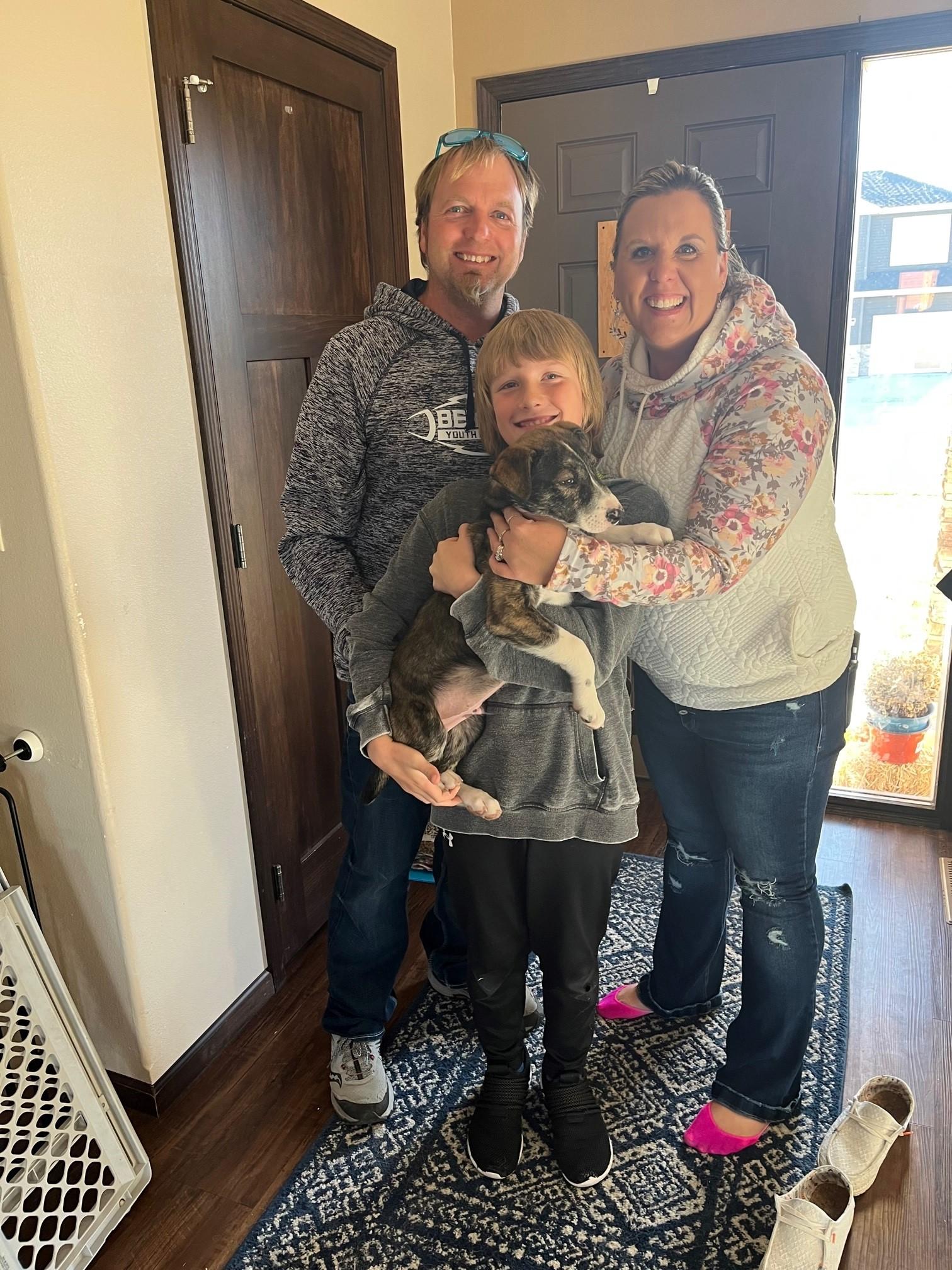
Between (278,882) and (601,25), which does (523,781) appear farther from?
(601,25)

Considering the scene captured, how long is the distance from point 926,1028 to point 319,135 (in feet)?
7.71

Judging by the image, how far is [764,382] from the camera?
3.82 ft

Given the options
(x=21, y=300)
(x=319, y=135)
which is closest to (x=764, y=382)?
(x=21, y=300)

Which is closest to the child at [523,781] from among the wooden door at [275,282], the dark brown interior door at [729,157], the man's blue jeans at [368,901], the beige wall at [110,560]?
the man's blue jeans at [368,901]

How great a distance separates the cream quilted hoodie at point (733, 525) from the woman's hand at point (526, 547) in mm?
20

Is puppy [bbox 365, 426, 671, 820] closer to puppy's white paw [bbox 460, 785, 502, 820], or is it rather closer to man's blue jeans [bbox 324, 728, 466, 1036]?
puppy's white paw [bbox 460, 785, 502, 820]

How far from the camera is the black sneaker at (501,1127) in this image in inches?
60.5

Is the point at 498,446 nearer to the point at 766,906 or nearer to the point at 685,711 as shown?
the point at 685,711

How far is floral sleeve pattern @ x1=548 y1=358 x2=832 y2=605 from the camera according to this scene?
1099 mm

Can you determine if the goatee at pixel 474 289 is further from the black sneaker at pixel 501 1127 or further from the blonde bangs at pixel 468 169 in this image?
the black sneaker at pixel 501 1127

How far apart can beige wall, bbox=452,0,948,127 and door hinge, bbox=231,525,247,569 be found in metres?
1.62

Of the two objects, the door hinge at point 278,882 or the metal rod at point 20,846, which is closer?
the metal rod at point 20,846

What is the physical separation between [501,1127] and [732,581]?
103 cm

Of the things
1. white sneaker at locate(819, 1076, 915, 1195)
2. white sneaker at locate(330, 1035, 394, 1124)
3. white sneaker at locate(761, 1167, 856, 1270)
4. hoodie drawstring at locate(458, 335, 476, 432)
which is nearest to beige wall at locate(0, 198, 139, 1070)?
white sneaker at locate(330, 1035, 394, 1124)
